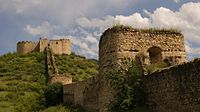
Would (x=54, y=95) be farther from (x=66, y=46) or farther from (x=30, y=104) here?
(x=66, y=46)

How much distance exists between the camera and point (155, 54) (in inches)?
658

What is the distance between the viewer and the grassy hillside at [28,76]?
123 feet

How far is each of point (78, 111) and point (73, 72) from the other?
26.1m

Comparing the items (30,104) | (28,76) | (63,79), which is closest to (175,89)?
(30,104)

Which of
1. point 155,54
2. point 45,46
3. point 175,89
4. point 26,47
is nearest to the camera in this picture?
point 175,89

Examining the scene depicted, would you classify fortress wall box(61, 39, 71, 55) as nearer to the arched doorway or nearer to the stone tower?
the stone tower

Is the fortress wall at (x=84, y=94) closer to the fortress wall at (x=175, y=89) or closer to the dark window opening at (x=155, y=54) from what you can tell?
the dark window opening at (x=155, y=54)

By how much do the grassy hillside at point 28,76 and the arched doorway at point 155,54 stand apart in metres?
18.1

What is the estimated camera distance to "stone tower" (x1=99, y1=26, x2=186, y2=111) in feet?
51.9

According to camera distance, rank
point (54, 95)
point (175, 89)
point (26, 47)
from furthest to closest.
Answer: point (26, 47), point (54, 95), point (175, 89)

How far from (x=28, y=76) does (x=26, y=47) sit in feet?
47.0

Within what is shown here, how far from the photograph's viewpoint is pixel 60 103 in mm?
32969

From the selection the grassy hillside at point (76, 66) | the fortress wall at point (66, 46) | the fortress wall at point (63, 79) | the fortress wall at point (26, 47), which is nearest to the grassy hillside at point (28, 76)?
the grassy hillside at point (76, 66)

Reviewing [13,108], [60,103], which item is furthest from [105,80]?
[13,108]
